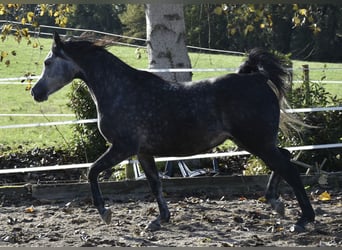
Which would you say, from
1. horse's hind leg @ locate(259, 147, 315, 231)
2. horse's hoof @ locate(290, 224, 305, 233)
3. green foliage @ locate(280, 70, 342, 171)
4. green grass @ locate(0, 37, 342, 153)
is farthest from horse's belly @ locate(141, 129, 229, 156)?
green foliage @ locate(280, 70, 342, 171)

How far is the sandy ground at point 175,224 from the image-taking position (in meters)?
5.71

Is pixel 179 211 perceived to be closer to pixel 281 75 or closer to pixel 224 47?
pixel 281 75

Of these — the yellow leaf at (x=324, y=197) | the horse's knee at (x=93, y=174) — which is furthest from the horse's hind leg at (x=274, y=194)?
the horse's knee at (x=93, y=174)

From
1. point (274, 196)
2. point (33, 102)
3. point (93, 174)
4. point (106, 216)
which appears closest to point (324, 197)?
point (274, 196)

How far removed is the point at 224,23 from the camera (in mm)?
29469

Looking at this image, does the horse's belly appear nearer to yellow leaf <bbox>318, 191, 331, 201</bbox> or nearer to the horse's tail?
the horse's tail

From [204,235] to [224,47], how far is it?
26.7 metres

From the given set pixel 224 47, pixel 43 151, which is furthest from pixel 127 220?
A: pixel 224 47

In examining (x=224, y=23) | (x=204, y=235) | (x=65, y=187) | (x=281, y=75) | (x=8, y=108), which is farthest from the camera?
(x=224, y=23)

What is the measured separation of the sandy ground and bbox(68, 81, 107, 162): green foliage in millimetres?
2088

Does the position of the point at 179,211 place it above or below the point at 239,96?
below

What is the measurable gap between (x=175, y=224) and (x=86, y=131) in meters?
3.77

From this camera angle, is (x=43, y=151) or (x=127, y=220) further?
(x=43, y=151)

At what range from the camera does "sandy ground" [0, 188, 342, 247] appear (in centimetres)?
571
